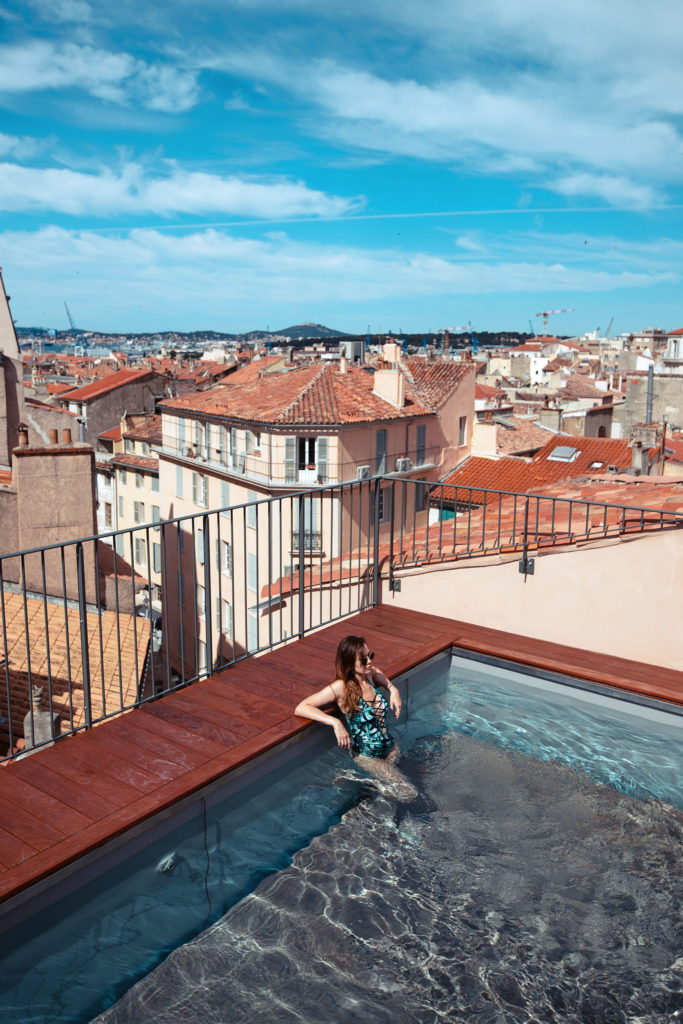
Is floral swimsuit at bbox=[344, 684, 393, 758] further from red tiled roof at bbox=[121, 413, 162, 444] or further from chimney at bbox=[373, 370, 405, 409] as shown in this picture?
red tiled roof at bbox=[121, 413, 162, 444]

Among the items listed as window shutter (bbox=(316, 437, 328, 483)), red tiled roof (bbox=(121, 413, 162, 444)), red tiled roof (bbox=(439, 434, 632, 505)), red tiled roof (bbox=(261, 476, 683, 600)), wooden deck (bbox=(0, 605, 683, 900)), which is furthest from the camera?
red tiled roof (bbox=(121, 413, 162, 444))

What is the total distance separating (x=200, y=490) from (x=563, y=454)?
16.0m

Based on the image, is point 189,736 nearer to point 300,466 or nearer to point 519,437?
point 300,466

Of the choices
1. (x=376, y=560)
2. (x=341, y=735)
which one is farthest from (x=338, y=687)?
(x=376, y=560)

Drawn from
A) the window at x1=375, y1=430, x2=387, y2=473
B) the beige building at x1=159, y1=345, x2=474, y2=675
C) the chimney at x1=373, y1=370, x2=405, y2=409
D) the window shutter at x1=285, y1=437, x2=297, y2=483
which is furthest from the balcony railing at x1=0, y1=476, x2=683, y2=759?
the chimney at x1=373, y1=370, x2=405, y2=409

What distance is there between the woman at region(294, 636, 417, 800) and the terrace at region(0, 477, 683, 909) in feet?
0.96

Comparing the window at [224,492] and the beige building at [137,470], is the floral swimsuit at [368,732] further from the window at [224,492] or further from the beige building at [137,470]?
the beige building at [137,470]

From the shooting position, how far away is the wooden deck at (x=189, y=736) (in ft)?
12.1

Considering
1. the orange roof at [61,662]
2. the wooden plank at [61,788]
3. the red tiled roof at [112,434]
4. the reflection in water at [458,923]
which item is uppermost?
the wooden plank at [61,788]

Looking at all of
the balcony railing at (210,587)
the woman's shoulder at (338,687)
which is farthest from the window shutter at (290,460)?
the woman's shoulder at (338,687)

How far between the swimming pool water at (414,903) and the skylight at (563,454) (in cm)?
2550

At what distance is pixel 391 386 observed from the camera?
34188mm

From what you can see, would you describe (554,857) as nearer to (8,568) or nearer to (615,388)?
(8,568)

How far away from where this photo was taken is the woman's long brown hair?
4.96m
